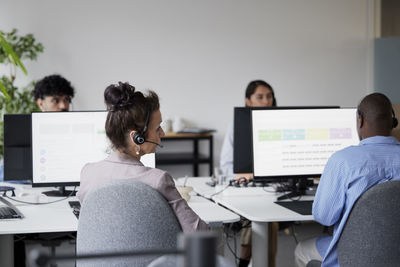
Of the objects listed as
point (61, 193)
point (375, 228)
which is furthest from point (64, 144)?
point (375, 228)

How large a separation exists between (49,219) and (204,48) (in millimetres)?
3512

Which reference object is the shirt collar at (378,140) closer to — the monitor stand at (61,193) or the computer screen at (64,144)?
the computer screen at (64,144)

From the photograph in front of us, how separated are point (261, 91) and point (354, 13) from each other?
2.57 m

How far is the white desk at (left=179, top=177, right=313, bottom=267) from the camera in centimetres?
235

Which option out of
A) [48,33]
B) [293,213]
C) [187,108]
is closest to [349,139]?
[293,213]

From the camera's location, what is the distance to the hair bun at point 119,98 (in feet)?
5.93

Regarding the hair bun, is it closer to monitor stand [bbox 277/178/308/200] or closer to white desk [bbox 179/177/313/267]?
white desk [bbox 179/177/313/267]

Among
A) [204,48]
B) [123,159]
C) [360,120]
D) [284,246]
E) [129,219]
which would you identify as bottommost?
[284,246]

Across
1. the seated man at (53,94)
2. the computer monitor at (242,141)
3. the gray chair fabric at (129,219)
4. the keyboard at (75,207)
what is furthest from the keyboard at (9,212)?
the computer monitor at (242,141)

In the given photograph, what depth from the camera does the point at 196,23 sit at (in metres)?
5.52

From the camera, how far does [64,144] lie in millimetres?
2701

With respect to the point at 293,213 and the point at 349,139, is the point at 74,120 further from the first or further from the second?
the point at 349,139

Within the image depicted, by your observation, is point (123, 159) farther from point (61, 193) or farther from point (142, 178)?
point (61, 193)

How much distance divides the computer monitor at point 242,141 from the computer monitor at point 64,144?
20.4 inches
